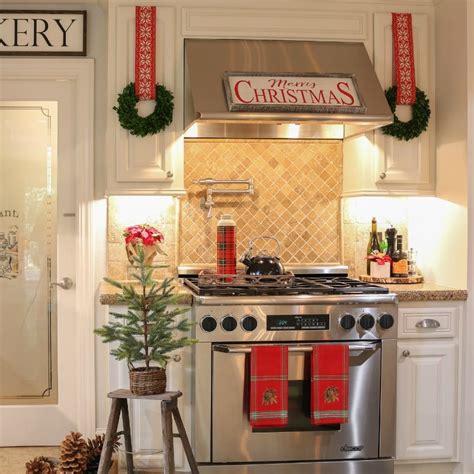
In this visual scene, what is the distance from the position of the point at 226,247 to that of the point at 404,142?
3.57 feet

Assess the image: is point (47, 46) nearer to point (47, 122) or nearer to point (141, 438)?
point (47, 122)

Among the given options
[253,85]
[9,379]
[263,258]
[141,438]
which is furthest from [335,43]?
[9,379]

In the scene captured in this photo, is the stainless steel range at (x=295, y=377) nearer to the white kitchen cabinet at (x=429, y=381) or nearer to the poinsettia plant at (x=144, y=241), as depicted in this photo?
the white kitchen cabinet at (x=429, y=381)

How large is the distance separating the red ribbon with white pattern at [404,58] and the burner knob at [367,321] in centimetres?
119

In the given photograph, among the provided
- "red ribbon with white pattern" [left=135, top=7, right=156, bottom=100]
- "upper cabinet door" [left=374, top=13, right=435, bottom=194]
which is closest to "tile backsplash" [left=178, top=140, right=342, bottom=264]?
"upper cabinet door" [left=374, top=13, right=435, bottom=194]

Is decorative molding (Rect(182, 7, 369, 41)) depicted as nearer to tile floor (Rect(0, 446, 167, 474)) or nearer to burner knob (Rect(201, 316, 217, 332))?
burner knob (Rect(201, 316, 217, 332))

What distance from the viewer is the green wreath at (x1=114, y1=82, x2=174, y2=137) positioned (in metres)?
3.81

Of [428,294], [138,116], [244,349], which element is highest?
[138,116]

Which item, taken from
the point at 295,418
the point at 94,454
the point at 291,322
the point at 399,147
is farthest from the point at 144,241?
the point at 399,147

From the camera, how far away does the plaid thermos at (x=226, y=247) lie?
384 cm

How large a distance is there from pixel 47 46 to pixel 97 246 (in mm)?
1112

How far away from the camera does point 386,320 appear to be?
11.5 feet

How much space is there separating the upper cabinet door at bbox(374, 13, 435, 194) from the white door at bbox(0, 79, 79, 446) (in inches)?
65.3

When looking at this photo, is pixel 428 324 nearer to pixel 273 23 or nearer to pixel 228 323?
pixel 228 323
